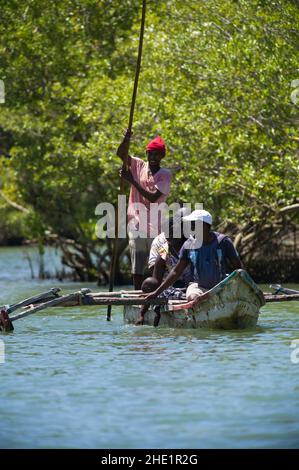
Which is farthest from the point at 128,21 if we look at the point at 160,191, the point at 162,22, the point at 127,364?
the point at 127,364

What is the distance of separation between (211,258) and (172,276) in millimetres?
453

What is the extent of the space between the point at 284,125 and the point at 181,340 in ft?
24.3

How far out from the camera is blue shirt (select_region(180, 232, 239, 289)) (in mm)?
12398

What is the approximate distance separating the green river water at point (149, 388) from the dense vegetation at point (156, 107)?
17.6 ft

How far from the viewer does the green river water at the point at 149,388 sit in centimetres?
796

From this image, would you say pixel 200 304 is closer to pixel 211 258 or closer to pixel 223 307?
pixel 223 307

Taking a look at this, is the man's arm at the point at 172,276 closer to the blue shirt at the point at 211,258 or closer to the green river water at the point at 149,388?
the blue shirt at the point at 211,258

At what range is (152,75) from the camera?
21047 mm

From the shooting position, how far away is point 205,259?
492 inches

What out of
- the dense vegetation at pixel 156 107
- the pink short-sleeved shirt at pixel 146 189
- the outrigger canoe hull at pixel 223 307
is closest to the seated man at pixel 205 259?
the outrigger canoe hull at pixel 223 307

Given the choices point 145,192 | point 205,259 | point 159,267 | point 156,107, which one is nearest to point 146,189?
point 145,192

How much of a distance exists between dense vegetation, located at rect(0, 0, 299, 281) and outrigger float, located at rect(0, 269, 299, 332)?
16.9 feet

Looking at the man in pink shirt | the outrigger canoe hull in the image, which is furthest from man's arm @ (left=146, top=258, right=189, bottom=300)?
the man in pink shirt
